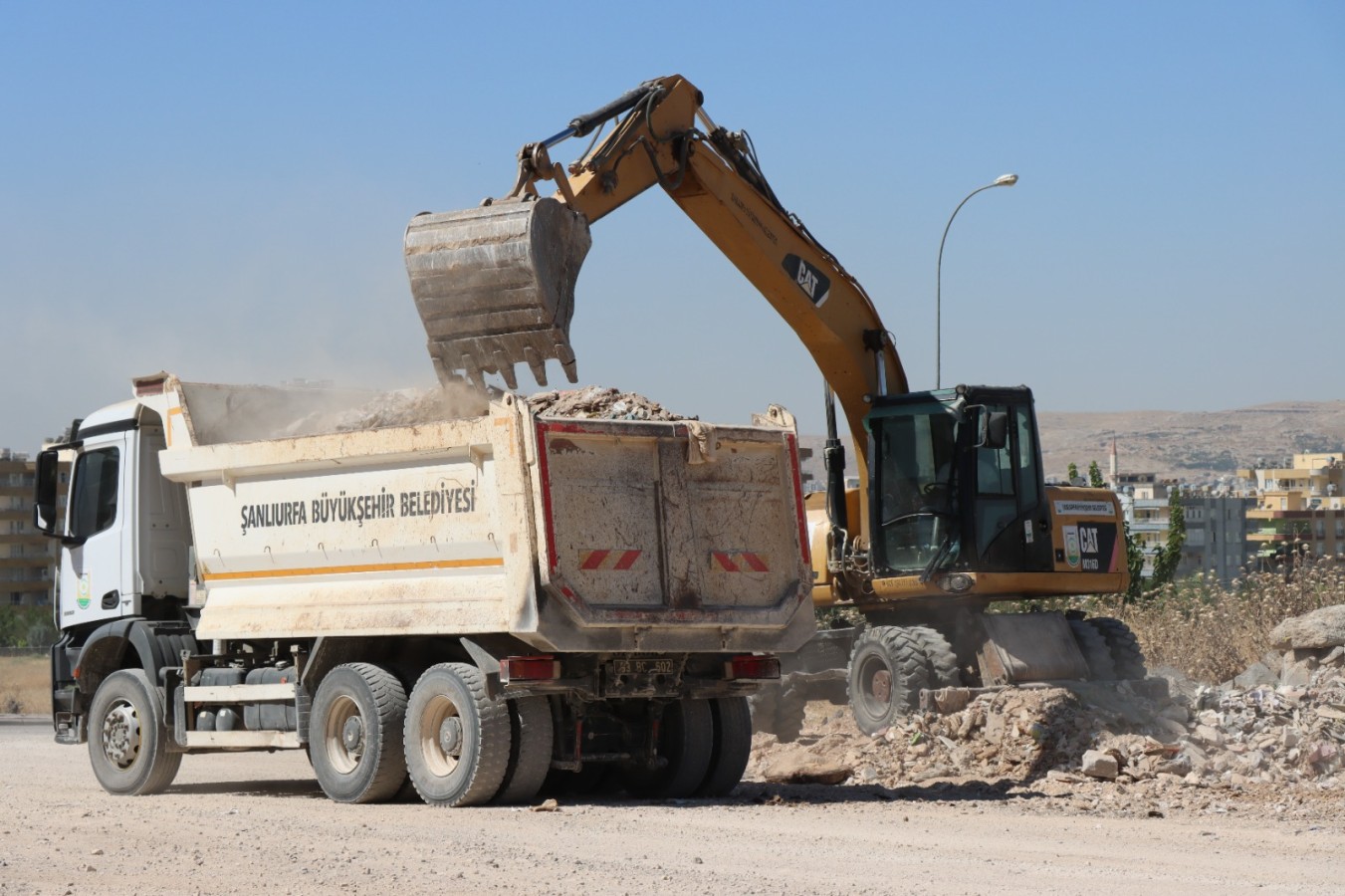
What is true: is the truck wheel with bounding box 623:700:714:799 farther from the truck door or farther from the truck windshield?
the truck door

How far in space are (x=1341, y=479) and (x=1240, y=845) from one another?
155m

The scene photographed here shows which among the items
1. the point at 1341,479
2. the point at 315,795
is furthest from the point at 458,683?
the point at 1341,479

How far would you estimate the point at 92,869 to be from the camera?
923 cm

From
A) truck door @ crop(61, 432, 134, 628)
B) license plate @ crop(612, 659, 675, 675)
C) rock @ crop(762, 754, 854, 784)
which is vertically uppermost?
truck door @ crop(61, 432, 134, 628)

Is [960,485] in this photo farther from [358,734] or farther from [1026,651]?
[358,734]

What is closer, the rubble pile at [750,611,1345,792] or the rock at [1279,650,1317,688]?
the rubble pile at [750,611,1345,792]

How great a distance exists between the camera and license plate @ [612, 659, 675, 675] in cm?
1248

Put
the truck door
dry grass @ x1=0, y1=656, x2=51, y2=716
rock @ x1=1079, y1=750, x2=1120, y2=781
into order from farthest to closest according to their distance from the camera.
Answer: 1. dry grass @ x1=0, y1=656, x2=51, y2=716
2. the truck door
3. rock @ x1=1079, y1=750, x2=1120, y2=781

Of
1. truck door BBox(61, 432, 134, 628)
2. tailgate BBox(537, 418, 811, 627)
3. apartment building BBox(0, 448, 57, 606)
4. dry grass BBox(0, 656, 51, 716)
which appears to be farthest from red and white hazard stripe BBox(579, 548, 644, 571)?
apartment building BBox(0, 448, 57, 606)

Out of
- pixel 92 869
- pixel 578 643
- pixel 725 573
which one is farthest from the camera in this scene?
pixel 725 573

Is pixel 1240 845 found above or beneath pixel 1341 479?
beneath

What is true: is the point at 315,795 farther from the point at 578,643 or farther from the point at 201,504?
the point at 578,643

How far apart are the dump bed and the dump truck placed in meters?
0.02

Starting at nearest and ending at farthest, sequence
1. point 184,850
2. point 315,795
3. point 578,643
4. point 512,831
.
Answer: point 184,850 → point 512,831 → point 578,643 → point 315,795
